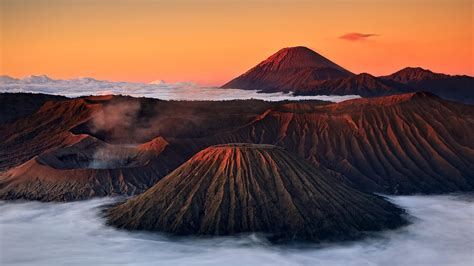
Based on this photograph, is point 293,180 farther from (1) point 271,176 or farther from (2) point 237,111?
(2) point 237,111

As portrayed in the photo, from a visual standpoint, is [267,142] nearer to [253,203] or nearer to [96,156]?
[96,156]

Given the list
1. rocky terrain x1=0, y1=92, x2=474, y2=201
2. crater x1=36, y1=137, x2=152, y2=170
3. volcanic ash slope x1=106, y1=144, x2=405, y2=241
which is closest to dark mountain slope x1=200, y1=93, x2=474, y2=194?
rocky terrain x1=0, y1=92, x2=474, y2=201

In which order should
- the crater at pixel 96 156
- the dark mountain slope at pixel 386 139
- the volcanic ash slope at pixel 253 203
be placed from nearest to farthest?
the volcanic ash slope at pixel 253 203 < the dark mountain slope at pixel 386 139 < the crater at pixel 96 156

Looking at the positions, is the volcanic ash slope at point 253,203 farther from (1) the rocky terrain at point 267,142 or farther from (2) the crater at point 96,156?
(2) the crater at point 96,156

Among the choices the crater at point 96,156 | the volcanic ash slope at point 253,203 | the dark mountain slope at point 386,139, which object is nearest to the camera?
the volcanic ash slope at point 253,203

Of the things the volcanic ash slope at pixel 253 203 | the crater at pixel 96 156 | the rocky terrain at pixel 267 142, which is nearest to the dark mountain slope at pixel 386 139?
the rocky terrain at pixel 267 142

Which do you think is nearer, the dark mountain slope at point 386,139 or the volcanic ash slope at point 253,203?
the volcanic ash slope at point 253,203

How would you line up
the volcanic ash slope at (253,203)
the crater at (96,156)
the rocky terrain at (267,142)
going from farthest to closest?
the crater at (96,156) → the rocky terrain at (267,142) → the volcanic ash slope at (253,203)

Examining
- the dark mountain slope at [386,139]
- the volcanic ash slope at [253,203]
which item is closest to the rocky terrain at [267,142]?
the dark mountain slope at [386,139]

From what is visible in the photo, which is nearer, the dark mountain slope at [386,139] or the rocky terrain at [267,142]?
the rocky terrain at [267,142]

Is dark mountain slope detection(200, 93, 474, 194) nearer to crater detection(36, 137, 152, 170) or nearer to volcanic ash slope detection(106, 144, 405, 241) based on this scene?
crater detection(36, 137, 152, 170)
